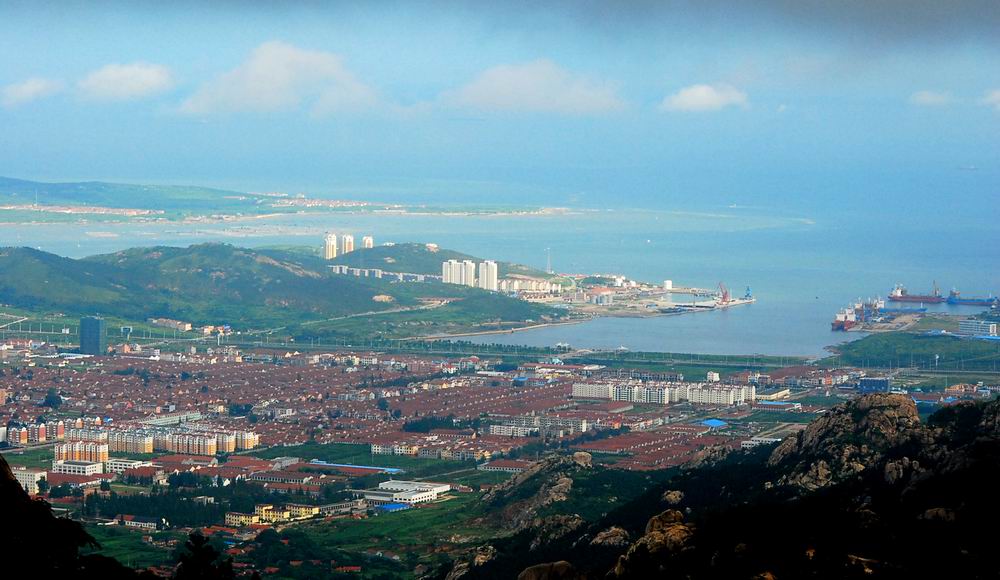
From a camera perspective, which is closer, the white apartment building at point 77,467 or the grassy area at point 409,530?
the grassy area at point 409,530

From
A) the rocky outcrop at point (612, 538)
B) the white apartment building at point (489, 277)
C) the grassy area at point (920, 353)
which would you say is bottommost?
the rocky outcrop at point (612, 538)

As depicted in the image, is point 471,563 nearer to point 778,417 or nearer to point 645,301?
point 778,417

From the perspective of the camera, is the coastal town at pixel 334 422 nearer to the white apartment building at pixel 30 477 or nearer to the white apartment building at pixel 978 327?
the white apartment building at pixel 30 477

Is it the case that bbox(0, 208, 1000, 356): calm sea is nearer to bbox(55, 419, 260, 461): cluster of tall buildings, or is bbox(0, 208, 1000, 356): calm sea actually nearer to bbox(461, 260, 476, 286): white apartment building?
bbox(461, 260, 476, 286): white apartment building

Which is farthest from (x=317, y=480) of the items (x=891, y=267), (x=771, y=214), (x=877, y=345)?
(x=771, y=214)

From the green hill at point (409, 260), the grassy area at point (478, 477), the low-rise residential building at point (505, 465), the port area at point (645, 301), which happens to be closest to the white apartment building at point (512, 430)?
the low-rise residential building at point (505, 465)

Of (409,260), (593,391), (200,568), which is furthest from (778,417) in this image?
(409,260)

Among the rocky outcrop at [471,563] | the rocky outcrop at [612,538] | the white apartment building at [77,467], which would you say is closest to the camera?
the rocky outcrop at [612,538]

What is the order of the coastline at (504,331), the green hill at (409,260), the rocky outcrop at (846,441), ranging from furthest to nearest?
the green hill at (409,260), the coastline at (504,331), the rocky outcrop at (846,441)
